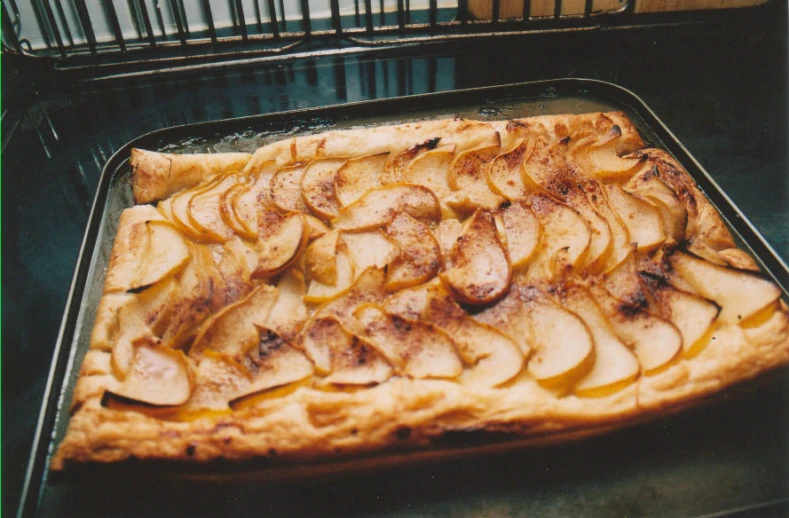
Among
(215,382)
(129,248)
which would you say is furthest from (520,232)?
(129,248)

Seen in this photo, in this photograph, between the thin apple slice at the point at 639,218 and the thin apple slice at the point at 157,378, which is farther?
the thin apple slice at the point at 639,218

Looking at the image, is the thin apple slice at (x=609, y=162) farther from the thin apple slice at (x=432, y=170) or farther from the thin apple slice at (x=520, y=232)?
the thin apple slice at (x=432, y=170)

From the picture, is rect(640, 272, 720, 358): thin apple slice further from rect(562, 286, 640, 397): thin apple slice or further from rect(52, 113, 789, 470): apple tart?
rect(562, 286, 640, 397): thin apple slice

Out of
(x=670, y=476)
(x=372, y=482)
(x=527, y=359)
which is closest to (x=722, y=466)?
(x=670, y=476)

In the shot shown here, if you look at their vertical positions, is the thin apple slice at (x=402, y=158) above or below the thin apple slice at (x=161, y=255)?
above

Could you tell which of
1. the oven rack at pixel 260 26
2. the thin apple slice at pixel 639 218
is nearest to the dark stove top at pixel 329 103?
the oven rack at pixel 260 26

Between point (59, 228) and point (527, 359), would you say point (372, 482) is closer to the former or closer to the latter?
point (527, 359)
